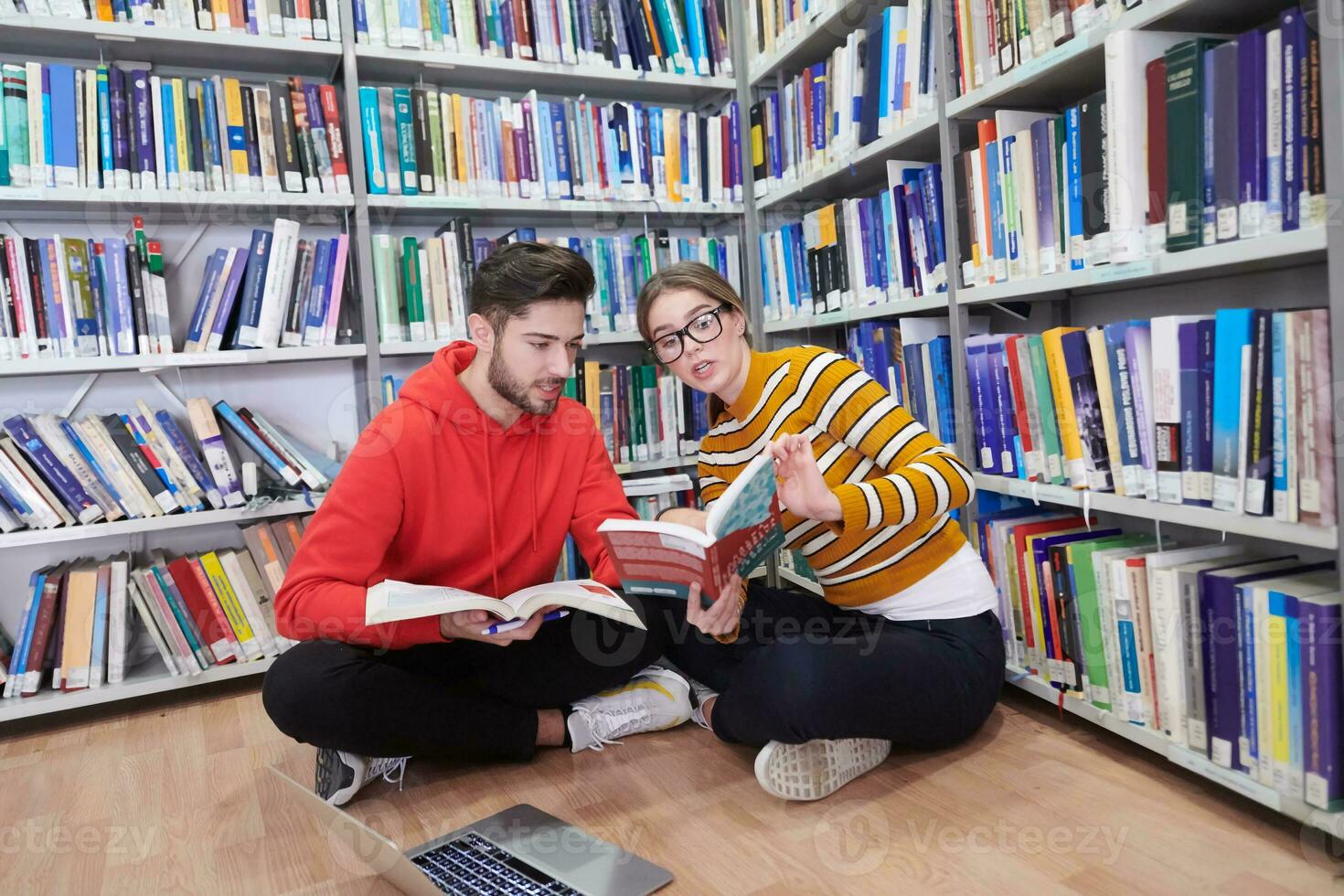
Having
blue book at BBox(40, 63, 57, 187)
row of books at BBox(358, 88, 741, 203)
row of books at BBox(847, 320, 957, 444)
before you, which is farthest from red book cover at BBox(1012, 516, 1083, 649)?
blue book at BBox(40, 63, 57, 187)

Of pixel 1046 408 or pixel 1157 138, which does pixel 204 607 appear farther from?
pixel 1157 138

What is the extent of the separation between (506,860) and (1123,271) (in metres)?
1.31

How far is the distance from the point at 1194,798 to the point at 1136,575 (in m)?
0.34

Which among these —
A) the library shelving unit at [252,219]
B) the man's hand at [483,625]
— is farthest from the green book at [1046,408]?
the library shelving unit at [252,219]

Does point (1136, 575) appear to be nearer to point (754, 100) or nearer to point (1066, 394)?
point (1066, 394)

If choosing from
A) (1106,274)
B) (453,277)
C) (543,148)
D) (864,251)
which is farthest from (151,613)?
(1106,274)

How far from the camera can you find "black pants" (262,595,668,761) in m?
1.49

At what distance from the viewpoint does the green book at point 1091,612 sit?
1544mm

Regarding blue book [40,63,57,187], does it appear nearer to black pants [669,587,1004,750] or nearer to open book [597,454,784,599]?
open book [597,454,784,599]

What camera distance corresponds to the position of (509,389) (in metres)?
1.61

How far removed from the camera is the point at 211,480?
219 centimetres

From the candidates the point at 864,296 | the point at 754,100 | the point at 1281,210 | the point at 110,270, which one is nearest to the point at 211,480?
the point at 110,270

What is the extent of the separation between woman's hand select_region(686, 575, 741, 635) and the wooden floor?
11.2 inches

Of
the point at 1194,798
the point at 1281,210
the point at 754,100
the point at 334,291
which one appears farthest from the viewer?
the point at 754,100
